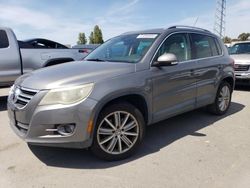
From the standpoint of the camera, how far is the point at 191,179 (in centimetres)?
321

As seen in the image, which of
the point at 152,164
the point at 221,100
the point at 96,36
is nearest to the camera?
the point at 152,164

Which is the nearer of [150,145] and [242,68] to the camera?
[150,145]

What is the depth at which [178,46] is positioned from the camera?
462 cm

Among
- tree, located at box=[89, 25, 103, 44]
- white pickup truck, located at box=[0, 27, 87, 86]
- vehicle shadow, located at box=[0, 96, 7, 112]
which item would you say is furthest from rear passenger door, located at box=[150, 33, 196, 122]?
tree, located at box=[89, 25, 103, 44]

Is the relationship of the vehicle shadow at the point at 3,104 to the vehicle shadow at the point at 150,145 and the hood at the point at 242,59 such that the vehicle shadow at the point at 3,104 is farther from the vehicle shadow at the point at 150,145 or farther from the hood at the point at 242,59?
the hood at the point at 242,59

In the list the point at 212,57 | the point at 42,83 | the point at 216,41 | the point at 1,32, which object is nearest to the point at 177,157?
the point at 42,83

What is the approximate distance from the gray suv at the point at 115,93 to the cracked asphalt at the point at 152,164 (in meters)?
0.32

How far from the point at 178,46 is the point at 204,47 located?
2.89ft

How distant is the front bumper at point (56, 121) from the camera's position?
321cm

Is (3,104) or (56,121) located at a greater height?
(56,121)

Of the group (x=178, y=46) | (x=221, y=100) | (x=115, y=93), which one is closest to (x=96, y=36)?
(x=221, y=100)

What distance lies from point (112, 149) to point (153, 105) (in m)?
0.88

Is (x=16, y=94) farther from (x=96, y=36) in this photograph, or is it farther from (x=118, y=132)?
(x=96, y=36)

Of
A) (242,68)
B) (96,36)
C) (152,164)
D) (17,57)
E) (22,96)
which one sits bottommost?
(152,164)
